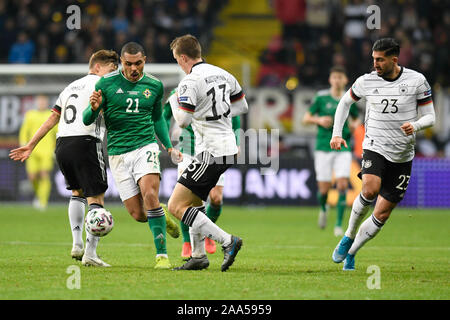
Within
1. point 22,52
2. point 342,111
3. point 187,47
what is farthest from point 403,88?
point 22,52

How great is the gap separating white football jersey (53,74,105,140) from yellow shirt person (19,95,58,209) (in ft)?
34.7

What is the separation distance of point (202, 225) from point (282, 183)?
1282cm

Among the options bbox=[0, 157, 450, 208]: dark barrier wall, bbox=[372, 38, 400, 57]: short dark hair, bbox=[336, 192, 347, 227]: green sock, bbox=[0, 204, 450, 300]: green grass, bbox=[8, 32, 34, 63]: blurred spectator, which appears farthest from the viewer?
bbox=[8, 32, 34, 63]: blurred spectator

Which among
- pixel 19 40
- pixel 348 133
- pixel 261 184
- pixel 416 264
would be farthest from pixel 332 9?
pixel 416 264

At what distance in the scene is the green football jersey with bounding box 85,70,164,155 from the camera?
8625 mm

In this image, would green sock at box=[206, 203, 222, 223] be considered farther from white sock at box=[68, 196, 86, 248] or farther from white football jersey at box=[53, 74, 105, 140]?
white football jersey at box=[53, 74, 105, 140]

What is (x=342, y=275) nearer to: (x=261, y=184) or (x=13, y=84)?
(x=261, y=184)

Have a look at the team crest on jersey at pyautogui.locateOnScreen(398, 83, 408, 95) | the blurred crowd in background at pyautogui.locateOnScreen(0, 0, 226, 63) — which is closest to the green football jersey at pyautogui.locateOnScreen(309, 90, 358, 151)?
the team crest on jersey at pyautogui.locateOnScreen(398, 83, 408, 95)

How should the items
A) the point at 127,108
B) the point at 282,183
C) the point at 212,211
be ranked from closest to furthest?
the point at 127,108
the point at 212,211
the point at 282,183

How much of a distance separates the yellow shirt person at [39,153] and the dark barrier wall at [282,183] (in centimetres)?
111

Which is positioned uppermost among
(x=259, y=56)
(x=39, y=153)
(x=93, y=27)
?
(x=93, y=27)

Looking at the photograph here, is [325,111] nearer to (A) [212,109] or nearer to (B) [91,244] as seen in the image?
(A) [212,109]

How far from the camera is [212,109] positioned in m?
8.27

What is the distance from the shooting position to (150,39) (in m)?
23.9
